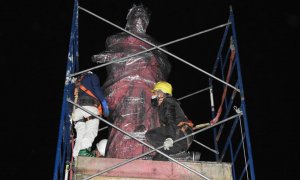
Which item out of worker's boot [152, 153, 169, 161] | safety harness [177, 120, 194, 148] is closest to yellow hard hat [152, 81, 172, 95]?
safety harness [177, 120, 194, 148]

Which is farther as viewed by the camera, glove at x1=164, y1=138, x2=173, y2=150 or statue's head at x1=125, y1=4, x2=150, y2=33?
statue's head at x1=125, y1=4, x2=150, y2=33

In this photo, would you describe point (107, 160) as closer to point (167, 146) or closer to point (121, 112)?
point (167, 146)

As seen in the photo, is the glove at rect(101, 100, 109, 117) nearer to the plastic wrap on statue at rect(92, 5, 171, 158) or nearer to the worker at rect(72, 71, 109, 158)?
the worker at rect(72, 71, 109, 158)

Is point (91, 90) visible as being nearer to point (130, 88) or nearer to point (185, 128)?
point (130, 88)

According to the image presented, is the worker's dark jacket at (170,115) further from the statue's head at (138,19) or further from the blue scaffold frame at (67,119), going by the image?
the statue's head at (138,19)

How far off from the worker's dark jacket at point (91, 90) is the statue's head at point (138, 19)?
1576 mm

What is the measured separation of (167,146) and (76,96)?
211cm

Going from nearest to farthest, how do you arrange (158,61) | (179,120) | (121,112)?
(179,120)
(121,112)
(158,61)

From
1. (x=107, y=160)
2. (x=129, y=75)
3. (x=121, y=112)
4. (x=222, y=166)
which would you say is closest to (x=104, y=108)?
(x=121, y=112)

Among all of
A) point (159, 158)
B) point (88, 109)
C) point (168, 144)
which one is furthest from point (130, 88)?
point (168, 144)

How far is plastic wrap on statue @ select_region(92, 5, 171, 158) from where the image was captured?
24.1 ft

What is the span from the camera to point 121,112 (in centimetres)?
769

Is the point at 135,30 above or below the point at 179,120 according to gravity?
above

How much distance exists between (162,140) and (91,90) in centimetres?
163
